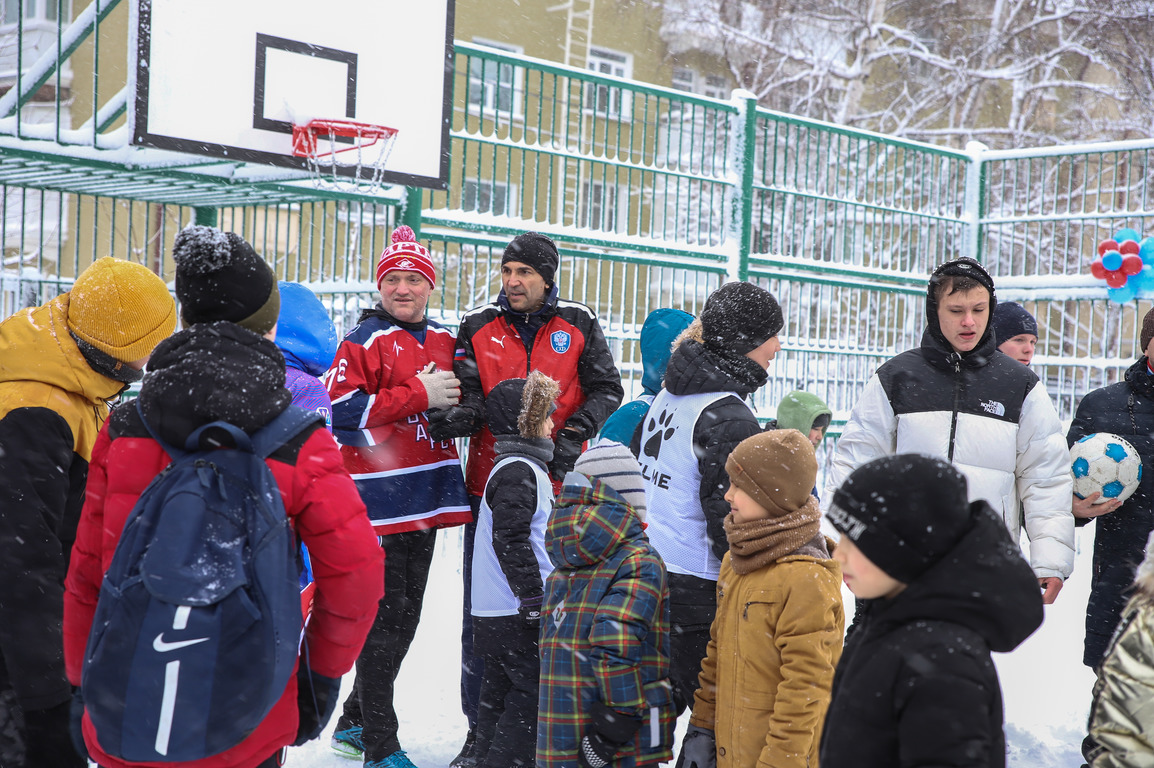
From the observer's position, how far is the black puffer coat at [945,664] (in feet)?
5.82

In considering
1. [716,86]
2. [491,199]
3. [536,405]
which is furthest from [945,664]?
[716,86]

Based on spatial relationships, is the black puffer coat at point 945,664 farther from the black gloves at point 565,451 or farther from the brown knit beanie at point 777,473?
the black gloves at point 565,451

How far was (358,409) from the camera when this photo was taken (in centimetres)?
406

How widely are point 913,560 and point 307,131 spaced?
4.76 m

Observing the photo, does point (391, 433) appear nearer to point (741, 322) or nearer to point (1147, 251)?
point (741, 322)

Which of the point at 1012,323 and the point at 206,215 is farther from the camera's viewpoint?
the point at 206,215

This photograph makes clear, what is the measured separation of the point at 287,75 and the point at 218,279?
3980 mm

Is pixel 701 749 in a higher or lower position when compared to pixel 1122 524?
lower

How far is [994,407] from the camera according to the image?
352 cm

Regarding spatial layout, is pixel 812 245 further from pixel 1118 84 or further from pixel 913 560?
pixel 1118 84

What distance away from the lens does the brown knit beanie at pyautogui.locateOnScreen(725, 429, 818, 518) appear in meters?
2.78

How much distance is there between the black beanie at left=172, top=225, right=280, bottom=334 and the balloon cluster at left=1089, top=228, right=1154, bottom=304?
753 cm

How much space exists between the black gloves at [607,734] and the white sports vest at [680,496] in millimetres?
597

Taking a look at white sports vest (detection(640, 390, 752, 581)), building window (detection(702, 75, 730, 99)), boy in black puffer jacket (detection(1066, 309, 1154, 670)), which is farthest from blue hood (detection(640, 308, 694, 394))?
building window (detection(702, 75, 730, 99))
